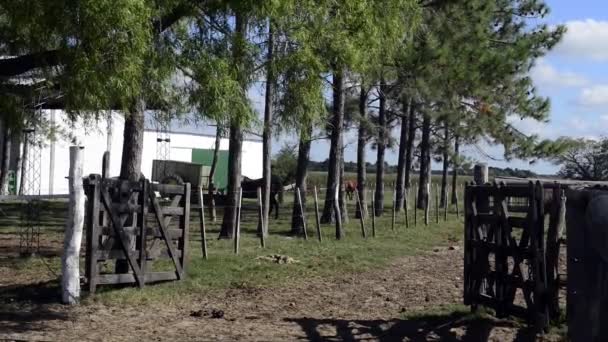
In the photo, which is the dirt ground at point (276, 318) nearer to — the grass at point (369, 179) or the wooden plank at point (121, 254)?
the wooden plank at point (121, 254)

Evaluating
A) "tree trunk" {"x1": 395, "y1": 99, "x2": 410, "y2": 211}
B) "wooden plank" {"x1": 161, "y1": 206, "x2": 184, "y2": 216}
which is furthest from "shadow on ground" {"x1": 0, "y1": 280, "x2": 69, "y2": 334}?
"tree trunk" {"x1": 395, "y1": 99, "x2": 410, "y2": 211}

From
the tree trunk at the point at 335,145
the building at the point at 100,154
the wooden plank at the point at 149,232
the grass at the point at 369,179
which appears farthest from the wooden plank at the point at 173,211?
the grass at the point at 369,179

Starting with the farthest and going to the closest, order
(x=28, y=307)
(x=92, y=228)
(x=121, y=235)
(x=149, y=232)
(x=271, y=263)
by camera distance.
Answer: (x=271, y=263) < (x=149, y=232) < (x=121, y=235) < (x=92, y=228) < (x=28, y=307)

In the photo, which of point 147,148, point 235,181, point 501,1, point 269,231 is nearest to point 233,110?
point 235,181


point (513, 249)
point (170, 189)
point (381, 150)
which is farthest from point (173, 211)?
point (381, 150)

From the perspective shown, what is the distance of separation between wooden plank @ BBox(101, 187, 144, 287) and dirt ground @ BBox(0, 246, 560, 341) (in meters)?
0.83

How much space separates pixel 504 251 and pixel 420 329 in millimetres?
1354

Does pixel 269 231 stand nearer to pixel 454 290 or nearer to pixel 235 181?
pixel 235 181

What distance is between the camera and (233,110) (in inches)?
413

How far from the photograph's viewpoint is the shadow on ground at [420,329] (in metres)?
9.33

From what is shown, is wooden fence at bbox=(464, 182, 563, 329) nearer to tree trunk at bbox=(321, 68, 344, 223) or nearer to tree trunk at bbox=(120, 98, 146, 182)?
tree trunk at bbox=(120, 98, 146, 182)

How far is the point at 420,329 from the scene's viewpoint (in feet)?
32.2

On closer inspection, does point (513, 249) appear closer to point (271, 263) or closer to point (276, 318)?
point (276, 318)

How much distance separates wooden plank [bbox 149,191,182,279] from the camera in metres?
11.8
